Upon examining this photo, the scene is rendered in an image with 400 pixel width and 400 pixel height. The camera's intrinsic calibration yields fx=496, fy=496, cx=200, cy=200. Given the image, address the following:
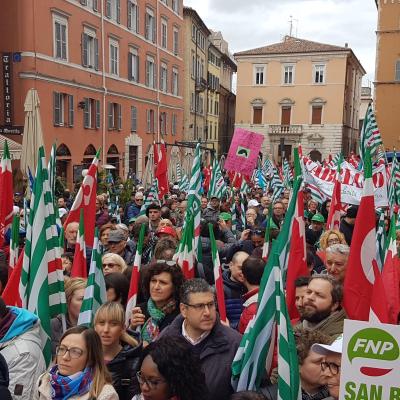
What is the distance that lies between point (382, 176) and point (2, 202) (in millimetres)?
5478

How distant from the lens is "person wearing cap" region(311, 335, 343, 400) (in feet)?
8.54

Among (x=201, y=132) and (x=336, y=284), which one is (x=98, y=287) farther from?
(x=201, y=132)

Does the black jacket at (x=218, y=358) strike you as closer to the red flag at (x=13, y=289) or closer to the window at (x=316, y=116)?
the red flag at (x=13, y=289)

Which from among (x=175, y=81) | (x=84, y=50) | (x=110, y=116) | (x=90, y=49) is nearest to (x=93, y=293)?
(x=84, y=50)

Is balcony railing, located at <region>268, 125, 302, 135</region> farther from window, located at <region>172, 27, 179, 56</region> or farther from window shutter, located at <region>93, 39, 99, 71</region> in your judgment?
window shutter, located at <region>93, 39, 99, 71</region>

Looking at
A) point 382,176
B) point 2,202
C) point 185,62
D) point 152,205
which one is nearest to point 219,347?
point 2,202

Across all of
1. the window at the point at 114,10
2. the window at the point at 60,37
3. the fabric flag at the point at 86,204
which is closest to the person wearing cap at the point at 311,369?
the fabric flag at the point at 86,204

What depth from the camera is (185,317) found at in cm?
316

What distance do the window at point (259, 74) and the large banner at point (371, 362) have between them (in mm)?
49132

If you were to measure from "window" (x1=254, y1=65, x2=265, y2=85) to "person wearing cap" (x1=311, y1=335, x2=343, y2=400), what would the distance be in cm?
4866

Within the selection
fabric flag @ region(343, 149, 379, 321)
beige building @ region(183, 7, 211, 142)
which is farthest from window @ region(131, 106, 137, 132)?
fabric flag @ region(343, 149, 379, 321)

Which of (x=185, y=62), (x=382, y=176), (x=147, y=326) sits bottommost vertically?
(x=147, y=326)

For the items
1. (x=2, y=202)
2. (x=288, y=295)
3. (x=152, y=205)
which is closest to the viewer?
(x=288, y=295)

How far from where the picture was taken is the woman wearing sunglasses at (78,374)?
259 cm
